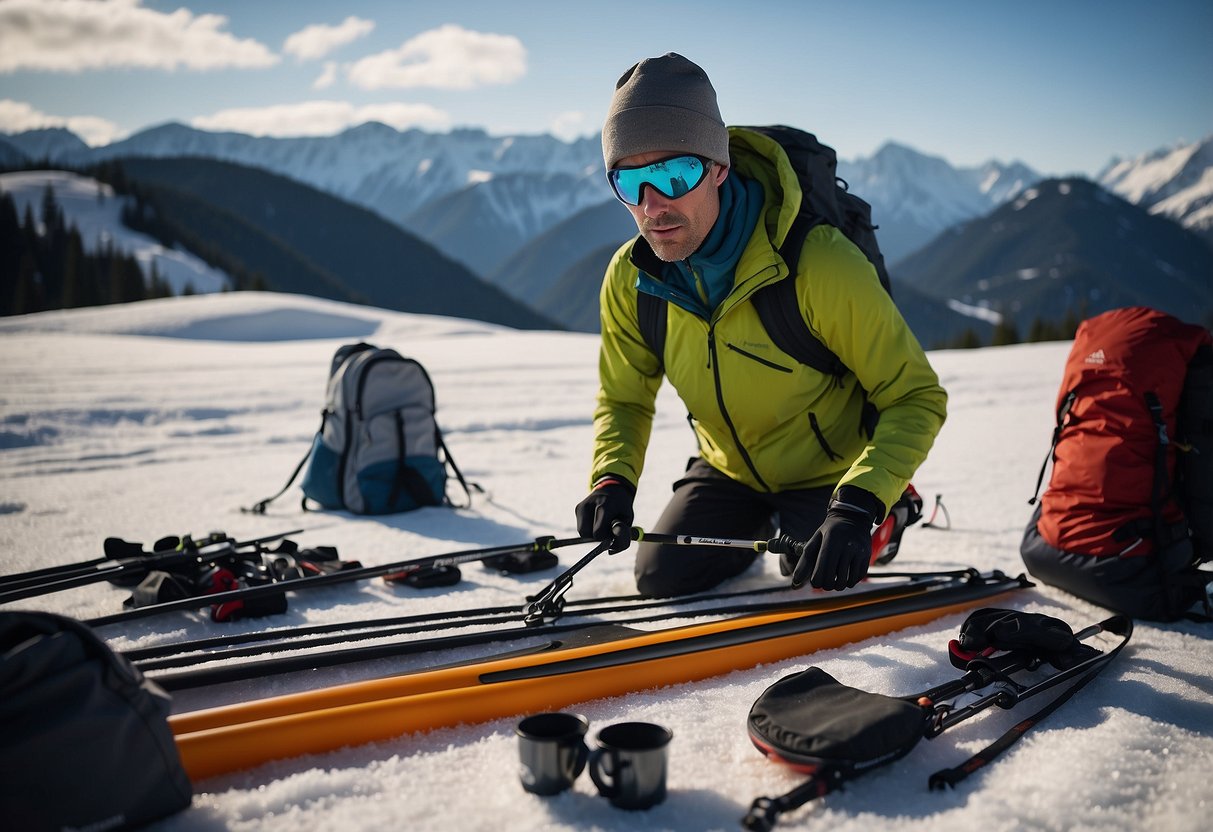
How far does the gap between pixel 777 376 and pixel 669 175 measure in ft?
2.79

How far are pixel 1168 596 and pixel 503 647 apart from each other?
2.41m

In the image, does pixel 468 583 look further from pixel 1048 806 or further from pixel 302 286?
pixel 302 286

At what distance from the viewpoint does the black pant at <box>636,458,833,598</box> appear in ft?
10.8

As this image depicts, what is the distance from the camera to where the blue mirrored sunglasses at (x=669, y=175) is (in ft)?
9.05

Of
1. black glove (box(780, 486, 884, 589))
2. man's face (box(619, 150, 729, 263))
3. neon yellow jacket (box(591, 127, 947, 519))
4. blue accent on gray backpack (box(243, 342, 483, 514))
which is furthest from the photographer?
blue accent on gray backpack (box(243, 342, 483, 514))

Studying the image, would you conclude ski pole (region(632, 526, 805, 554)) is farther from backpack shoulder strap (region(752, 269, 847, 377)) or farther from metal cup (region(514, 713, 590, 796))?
metal cup (region(514, 713, 590, 796))

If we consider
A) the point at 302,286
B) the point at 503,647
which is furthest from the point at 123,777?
the point at 302,286

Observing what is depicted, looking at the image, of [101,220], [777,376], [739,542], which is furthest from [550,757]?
[101,220]

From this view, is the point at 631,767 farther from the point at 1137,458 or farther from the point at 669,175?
the point at 1137,458

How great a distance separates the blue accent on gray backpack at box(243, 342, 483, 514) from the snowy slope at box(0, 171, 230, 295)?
8368 centimetres

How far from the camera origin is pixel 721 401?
10.4 ft

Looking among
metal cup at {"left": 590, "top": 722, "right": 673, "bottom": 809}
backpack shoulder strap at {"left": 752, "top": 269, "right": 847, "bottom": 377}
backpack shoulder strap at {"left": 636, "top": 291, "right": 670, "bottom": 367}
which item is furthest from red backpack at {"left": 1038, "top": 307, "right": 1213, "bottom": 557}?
metal cup at {"left": 590, "top": 722, "right": 673, "bottom": 809}

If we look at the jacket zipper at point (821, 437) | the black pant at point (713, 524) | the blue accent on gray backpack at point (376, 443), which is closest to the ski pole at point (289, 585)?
the black pant at point (713, 524)

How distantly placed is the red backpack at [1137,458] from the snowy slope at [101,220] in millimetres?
86984
